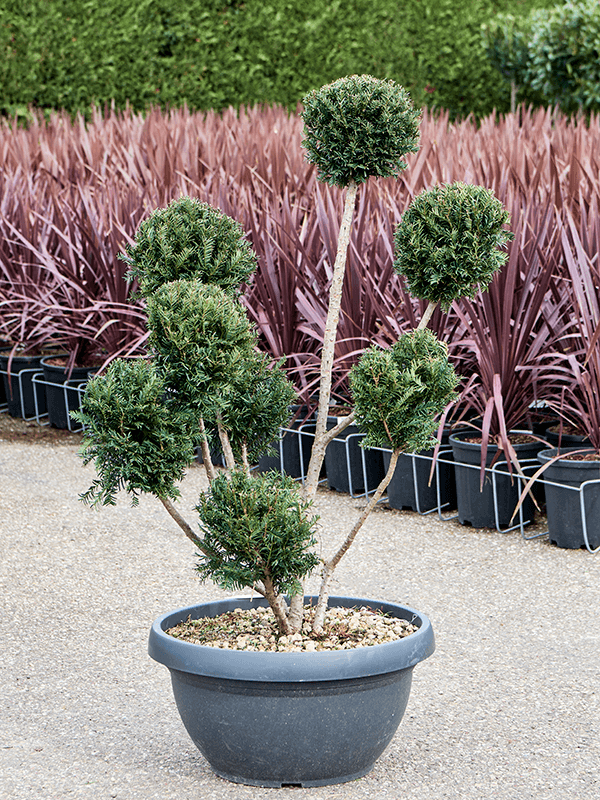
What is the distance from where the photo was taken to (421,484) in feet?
14.2

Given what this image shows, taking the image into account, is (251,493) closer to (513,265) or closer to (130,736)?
(130,736)

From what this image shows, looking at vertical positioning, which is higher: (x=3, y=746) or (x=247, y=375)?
(x=247, y=375)

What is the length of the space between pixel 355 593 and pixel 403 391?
144 cm

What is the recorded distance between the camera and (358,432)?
4582 millimetres

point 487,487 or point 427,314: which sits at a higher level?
point 427,314

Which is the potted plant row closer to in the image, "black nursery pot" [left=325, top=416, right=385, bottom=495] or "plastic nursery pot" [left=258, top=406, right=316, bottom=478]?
"black nursery pot" [left=325, top=416, right=385, bottom=495]

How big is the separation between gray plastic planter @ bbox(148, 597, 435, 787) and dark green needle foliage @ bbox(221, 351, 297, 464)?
0.50 metres

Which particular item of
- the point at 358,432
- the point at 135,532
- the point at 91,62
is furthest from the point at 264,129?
the point at 135,532

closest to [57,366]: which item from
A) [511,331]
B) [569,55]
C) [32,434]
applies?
[32,434]

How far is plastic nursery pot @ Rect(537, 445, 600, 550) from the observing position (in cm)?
371

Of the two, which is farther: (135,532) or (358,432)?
(358,432)

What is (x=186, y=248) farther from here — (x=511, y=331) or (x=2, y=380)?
(x=2, y=380)

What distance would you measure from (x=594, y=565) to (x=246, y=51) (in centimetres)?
907

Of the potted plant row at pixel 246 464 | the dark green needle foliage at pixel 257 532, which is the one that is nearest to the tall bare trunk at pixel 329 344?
the potted plant row at pixel 246 464
